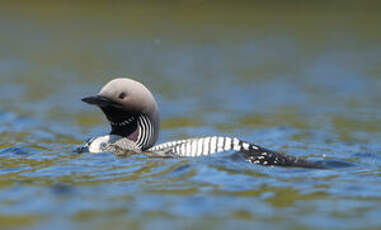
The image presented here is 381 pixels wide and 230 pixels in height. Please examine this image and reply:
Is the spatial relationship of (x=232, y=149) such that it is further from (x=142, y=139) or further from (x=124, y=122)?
(x=124, y=122)

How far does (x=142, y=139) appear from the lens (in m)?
5.95

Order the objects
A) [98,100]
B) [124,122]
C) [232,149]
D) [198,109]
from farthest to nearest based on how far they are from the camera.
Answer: [198,109]
[124,122]
[98,100]
[232,149]

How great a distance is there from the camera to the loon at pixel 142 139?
5.54 metres

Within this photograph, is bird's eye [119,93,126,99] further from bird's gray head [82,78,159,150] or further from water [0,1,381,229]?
water [0,1,381,229]

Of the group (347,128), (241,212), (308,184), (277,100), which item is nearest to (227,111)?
(277,100)

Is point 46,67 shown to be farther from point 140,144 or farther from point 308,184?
point 308,184

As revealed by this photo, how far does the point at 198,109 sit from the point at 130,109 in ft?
14.8

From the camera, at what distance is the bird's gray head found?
5.77 meters

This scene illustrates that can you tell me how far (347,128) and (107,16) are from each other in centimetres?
946

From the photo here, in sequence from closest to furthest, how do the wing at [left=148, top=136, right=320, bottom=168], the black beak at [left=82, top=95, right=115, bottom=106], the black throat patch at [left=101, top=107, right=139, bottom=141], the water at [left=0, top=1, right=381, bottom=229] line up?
the water at [left=0, top=1, right=381, bottom=229] < the wing at [left=148, top=136, right=320, bottom=168] < the black beak at [left=82, top=95, right=115, bottom=106] < the black throat patch at [left=101, top=107, right=139, bottom=141]

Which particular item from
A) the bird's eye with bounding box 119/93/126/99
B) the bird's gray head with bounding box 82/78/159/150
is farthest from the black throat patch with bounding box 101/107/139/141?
the bird's eye with bounding box 119/93/126/99

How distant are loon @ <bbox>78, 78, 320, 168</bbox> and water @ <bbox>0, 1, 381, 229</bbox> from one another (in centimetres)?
20

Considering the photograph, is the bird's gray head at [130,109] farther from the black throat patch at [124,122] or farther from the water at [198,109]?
the water at [198,109]

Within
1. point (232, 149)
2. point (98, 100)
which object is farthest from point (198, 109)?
point (232, 149)
